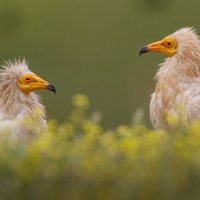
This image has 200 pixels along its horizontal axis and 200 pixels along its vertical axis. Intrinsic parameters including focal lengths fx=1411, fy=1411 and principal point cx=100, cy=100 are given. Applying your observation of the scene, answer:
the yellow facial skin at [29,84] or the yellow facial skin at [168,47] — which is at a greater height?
the yellow facial skin at [168,47]

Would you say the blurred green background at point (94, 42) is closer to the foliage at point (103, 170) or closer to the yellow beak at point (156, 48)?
the yellow beak at point (156, 48)

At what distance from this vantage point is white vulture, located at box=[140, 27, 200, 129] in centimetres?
1241

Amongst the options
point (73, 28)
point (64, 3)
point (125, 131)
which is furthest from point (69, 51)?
point (125, 131)

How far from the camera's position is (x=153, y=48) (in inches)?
Result: 532

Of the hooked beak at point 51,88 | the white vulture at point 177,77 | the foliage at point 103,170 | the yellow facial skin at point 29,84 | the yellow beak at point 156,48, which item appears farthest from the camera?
the yellow beak at point 156,48

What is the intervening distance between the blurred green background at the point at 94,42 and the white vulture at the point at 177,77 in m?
9.62

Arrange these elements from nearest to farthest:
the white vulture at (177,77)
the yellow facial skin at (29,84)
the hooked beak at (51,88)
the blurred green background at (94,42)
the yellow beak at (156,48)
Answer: the white vulture at (177,77) < the hooked beak at (51,88) < the yellow facial skin at (29,84) < the yellow beak at (156,48) < the blurred green background at (94,42)

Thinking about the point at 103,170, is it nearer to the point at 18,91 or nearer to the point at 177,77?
the point at 18,91

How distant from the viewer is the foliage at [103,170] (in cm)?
750

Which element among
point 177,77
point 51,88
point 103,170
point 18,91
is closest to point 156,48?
point 177,77

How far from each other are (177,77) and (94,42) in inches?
750

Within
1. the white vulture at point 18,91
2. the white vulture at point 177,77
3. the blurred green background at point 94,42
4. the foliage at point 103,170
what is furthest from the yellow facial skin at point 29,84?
the blurred green background at point 94,42

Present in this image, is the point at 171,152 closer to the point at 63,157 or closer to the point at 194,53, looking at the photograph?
the point at 63,157

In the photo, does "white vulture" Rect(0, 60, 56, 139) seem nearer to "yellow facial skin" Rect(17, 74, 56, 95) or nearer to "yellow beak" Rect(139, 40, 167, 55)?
"yellow facial skin" Rect(17, 74, 56, 95)
